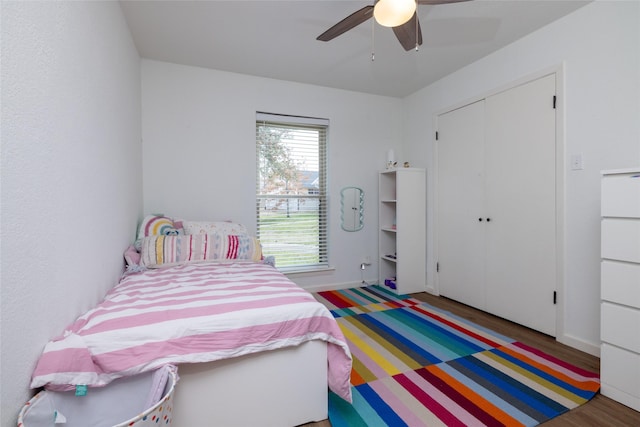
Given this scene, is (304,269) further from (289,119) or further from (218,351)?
(218,351)

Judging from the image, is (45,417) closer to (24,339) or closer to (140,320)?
(24,339)

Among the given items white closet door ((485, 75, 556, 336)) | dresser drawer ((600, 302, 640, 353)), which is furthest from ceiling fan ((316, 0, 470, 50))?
dresser drawer ((600, 302, 640, 353))

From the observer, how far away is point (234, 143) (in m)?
3.19

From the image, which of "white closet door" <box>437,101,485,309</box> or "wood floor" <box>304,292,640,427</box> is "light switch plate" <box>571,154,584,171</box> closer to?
"white closet door" <box>437,101,485,309</box>

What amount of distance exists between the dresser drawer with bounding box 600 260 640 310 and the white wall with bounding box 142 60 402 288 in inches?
93.7

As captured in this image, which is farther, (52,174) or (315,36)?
(315,36)

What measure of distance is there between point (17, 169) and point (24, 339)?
51cm

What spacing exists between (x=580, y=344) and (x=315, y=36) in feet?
10.4

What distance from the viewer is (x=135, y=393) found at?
1.11m

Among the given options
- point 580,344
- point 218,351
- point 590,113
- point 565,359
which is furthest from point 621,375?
point 218,351

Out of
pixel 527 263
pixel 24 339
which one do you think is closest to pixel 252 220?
pixel 24 339

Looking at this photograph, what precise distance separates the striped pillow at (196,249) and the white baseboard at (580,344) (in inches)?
97.7

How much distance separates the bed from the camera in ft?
3.46

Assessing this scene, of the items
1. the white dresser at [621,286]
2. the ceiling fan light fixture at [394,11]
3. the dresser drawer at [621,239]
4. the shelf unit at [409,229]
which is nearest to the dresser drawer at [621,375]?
the white dresser at [621,286]
